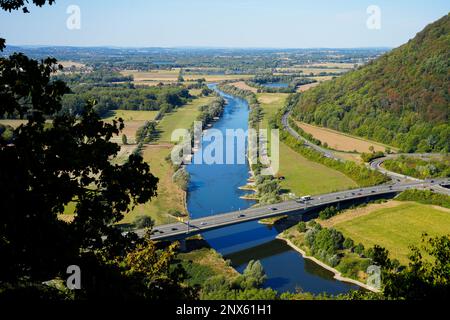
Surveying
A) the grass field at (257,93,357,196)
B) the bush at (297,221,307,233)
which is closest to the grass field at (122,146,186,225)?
the bush at (297,221,307,233)

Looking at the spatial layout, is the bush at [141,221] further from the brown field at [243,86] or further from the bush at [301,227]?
the brown field at [243,86]

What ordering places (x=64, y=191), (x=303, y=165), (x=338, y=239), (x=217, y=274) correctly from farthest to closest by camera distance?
(x=303, y=165)
(x=338, y=239)
(x=217, y=274)
(x=64, y=191)

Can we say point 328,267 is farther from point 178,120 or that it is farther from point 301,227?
point 178,120

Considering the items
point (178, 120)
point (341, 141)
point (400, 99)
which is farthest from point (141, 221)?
point (400, 99)

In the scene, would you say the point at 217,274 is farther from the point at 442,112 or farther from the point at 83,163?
the point at 442,112

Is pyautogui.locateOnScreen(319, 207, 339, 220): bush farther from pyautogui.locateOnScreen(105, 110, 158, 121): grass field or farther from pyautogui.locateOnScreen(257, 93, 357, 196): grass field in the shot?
pyautogui.locateOnScreen(105, 110, 158, 121): grass field

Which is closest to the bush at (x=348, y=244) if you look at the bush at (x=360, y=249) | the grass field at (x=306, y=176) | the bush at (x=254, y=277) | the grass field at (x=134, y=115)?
the bush at (x=360, y=249)

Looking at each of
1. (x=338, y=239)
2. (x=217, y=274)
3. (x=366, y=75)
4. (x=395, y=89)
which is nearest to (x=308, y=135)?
(x=395, y=89)
